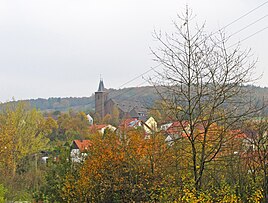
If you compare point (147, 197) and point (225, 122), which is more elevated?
point (225, 122)

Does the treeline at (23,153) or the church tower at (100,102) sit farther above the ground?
the church tower at (100,102)

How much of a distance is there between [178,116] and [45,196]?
931 centimetres

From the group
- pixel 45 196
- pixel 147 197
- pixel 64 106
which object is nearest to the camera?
pixel 147 197

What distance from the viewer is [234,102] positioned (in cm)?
885

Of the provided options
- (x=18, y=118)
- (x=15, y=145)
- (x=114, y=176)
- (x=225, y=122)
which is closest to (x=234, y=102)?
(x=225, y=122)

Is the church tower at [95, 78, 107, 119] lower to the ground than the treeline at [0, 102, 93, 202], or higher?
higher

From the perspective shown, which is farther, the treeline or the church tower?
the church tower

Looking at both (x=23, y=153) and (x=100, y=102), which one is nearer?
(x=23, y=153)

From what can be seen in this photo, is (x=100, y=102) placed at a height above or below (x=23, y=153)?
above

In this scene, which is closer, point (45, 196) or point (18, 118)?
point (45, 196)

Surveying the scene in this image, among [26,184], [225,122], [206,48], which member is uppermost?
[206,48]

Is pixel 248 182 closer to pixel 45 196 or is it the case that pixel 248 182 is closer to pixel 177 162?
pixel 177 162

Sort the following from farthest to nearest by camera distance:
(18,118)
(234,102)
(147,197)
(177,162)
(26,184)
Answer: (18,118) < (26,184) < (147,197) < (177,162) < (234,102)

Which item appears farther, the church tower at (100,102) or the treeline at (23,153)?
the church tower at (100,102)
